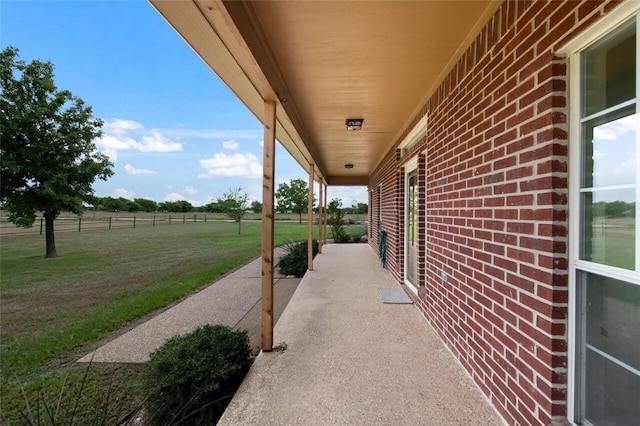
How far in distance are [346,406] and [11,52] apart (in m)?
14.6

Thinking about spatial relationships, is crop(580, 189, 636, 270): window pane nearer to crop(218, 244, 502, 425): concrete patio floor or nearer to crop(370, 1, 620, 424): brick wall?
crop(370, 1, 620, 424): brick wall

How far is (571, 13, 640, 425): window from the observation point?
1240mm

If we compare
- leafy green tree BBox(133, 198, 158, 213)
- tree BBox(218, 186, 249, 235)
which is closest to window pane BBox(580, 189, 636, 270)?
tree BBox(218, 186, 249, 235)

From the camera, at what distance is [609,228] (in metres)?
1.34

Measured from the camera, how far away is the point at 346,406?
208 centimetres

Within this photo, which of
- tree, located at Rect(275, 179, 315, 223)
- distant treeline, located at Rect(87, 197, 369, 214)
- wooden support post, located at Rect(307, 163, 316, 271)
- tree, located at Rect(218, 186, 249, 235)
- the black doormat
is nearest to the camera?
the black doormat

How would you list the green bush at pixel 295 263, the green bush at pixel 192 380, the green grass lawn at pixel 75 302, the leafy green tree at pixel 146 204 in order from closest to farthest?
1. the green bush at pixel 192 380
2. the green grass lawn at pixel 75 302
3. the green bush at pixel 295 263
4. the leafy green tree at pixel 146 204

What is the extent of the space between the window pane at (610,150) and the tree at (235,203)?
2337 centimetres

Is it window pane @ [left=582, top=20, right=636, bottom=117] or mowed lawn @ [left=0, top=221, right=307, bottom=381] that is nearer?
window pane @ [left=582, top=20, right=636, bottom=117]

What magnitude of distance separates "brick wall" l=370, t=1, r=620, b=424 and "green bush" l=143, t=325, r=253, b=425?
1.91 metres

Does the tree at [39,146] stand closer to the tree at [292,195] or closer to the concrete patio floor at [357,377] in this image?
the concrete patio floor at [357,377]

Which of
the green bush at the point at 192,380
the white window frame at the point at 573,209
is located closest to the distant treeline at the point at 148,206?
the green bush at the point at 192,380

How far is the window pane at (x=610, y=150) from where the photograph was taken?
1.25m

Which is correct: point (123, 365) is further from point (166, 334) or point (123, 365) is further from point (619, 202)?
point (619, 202)
